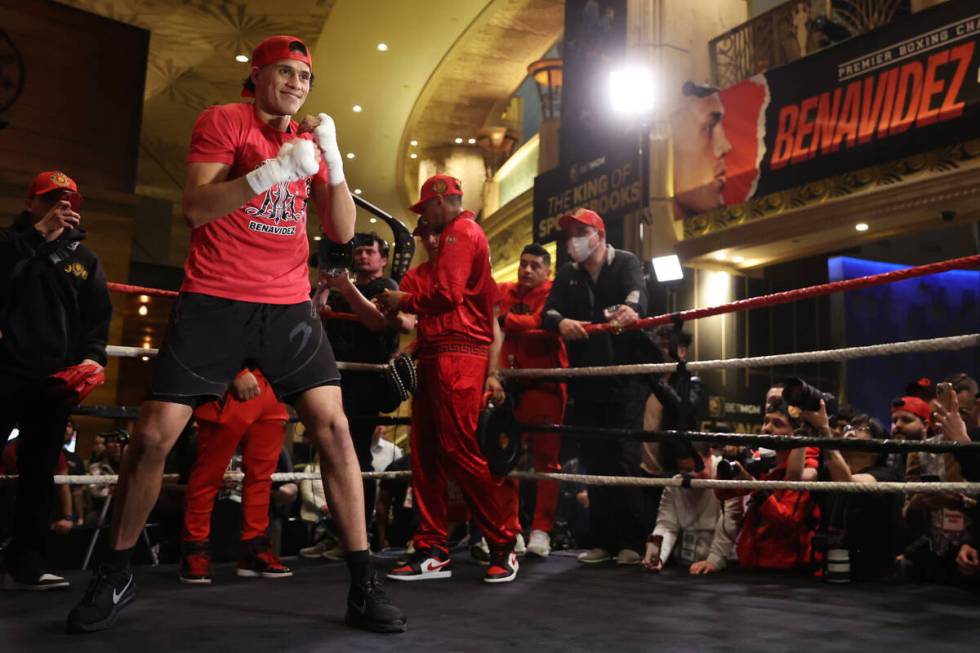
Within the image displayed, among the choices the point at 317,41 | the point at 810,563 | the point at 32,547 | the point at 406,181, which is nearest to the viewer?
the point at 32,547

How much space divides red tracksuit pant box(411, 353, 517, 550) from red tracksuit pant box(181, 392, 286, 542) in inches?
21.2

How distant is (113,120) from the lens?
33.9 ft

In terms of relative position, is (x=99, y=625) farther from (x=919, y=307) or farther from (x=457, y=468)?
(x=919, y=307)

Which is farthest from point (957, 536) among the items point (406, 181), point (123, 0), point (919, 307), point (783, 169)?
point (406, 181)

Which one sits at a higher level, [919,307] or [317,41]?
[317,41]

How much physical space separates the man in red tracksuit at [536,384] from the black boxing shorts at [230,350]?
1.51 meters

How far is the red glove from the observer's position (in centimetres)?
266

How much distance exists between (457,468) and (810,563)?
1.46 meters

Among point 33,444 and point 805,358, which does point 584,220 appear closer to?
point 805,358

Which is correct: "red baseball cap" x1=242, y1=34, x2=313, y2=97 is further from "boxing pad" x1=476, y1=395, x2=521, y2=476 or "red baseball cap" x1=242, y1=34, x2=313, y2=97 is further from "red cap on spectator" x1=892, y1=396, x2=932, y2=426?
"red cap on spectator" x1=892, y1=396, x2=932, y2=426

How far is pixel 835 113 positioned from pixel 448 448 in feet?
20.7

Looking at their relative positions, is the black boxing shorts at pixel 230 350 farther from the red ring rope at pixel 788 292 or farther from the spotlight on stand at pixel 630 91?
the spotlight on stand at pixel 630 91

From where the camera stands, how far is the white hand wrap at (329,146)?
84.4 inches

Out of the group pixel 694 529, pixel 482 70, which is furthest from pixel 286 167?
pixel 482 70
